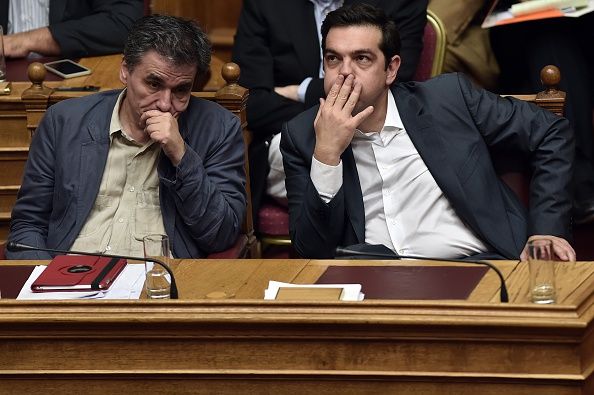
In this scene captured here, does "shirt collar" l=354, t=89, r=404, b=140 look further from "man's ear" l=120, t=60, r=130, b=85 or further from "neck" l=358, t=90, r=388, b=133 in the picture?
"man's ear" l=120, t=60, r=130, b=85

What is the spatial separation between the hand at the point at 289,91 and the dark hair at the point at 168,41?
0.75 metres

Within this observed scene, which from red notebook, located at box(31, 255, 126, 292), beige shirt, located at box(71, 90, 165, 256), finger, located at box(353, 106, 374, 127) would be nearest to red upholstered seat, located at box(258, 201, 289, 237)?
beige shirt, located at box(71, 90, 165, 256)

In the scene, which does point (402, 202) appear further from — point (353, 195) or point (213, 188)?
point (213, 188)

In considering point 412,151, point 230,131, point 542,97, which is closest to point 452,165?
point 412,151

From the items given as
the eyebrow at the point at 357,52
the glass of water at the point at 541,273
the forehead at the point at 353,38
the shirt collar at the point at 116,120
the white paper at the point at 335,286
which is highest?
the forehead at the point at 353,38

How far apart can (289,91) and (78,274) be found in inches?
58.2

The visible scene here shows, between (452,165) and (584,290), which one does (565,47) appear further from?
(584,290)

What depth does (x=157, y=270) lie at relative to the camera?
89.4 inches

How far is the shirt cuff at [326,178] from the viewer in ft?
9.48

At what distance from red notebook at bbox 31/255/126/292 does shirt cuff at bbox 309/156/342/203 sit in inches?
22.7

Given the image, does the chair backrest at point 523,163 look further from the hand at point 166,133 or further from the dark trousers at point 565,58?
the hand at point 166,133

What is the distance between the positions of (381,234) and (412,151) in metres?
0.22

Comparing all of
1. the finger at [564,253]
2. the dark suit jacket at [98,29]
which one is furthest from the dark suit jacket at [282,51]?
the finger at [564,253]

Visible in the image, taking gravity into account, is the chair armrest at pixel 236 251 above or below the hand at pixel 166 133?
below
